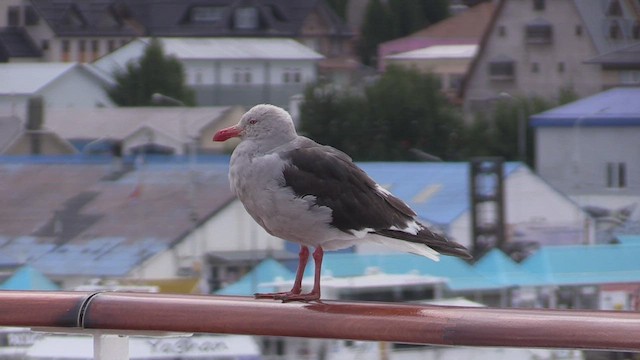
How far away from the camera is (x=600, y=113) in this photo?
19453 millimetres

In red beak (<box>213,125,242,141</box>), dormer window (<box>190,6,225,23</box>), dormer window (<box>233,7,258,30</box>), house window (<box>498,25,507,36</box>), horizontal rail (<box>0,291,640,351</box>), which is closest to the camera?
horizontal rail (<box>0,291,640,351</box>)

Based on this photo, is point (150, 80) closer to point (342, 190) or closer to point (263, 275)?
point (263, 275)

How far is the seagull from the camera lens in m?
1.63

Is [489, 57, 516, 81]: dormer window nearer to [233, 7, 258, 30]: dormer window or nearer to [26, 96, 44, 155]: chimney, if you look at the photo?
[233, 7, 258, 30]: dormer window

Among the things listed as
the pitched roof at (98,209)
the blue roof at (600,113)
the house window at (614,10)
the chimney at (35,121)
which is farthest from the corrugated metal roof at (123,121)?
the house window at (614,10)

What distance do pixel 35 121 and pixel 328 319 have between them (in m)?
19.5

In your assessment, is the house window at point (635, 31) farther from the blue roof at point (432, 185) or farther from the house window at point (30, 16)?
the house window at point (30, 16)

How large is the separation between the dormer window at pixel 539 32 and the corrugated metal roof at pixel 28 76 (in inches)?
313

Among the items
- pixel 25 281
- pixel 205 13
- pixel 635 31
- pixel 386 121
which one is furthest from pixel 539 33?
pixel 25 281

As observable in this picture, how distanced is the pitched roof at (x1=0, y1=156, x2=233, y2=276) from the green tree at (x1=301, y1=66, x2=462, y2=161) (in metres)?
5.54

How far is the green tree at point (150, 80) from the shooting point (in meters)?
24.3

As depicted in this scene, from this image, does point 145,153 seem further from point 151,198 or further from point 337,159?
point 337,159

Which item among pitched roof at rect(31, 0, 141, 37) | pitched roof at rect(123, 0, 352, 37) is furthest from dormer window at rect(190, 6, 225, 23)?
pitched roof at rect(31, 0, 141, 37)

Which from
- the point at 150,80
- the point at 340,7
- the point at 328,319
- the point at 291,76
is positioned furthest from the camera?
the point at 340,7
